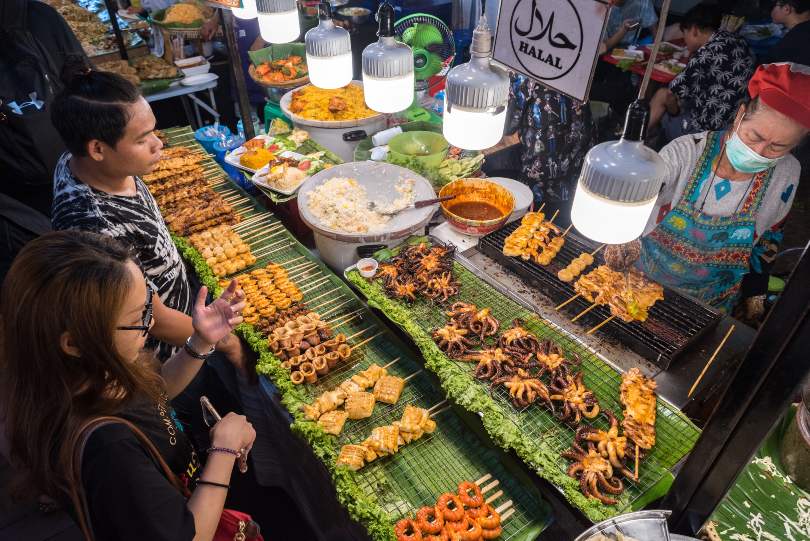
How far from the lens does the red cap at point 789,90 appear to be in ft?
10.8

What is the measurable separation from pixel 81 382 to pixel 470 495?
2.22 meters

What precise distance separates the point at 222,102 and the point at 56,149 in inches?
203

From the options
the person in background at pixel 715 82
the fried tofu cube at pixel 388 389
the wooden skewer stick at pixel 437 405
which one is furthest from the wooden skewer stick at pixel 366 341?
the person in background at pixel 715 82

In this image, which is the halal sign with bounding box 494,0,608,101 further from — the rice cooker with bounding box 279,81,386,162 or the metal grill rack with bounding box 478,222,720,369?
the rice cooker with bounding box 279,81,386,162

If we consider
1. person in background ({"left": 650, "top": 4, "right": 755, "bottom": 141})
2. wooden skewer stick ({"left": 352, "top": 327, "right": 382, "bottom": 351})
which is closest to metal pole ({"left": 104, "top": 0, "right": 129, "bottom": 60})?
wooden skewer stick ({"left": 352, "top": 327, "right": 382, "bottom": 351})

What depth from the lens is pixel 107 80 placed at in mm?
3283

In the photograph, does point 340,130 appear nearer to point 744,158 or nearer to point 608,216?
point 744,158

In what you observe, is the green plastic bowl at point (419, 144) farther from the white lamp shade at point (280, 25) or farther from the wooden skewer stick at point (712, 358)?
the wooden skewer stick at point (712, 358)

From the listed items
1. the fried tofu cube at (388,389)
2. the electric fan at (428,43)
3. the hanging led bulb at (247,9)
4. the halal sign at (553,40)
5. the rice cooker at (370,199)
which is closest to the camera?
the halal sign at (553,40)

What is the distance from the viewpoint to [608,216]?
2.31m

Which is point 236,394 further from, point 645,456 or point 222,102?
point 222,102

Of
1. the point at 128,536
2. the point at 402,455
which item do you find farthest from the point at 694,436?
the point at 128,536

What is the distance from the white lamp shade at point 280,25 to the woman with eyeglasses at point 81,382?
10.0 ft

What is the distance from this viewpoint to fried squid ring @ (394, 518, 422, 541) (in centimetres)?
280
